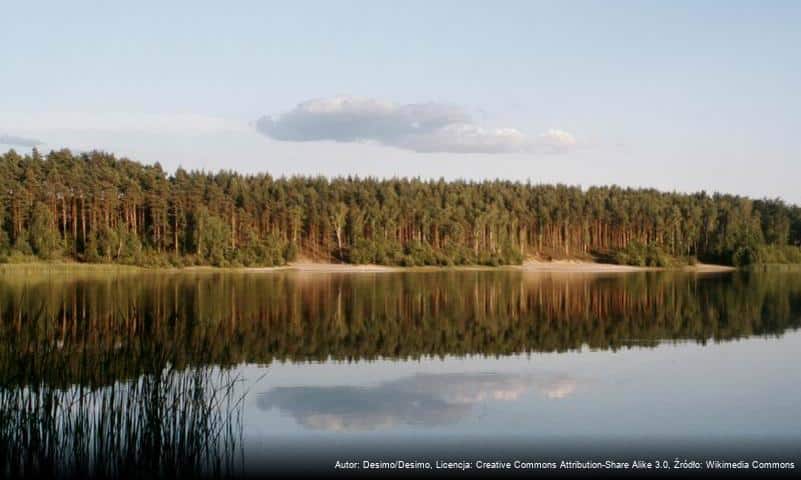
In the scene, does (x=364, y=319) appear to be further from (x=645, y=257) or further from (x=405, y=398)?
(x=645, y=257)

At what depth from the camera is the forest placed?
77.1 metres

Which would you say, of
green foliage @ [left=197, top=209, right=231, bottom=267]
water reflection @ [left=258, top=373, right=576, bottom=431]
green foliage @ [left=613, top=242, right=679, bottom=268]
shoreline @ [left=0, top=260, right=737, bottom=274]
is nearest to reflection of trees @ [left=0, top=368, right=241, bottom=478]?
water reflection @ [left=258, top=373, right=576, bottom=431]

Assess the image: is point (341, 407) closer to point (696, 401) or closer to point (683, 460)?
point (683, 460)

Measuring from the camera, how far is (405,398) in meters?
15.2

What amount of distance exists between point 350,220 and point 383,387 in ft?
276

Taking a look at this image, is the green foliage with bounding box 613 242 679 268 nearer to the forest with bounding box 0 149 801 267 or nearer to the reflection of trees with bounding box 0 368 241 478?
the forest with bounding box 0 149 801 267

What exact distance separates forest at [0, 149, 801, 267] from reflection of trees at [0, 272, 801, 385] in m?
33.8

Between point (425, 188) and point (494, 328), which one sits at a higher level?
point (425, 188)

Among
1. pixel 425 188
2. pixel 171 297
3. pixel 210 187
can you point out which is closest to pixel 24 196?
pixel 210 187

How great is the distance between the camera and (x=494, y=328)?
27438mm

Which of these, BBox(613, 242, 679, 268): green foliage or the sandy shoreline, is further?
BBox(613, 242, 679, 268): green foliage

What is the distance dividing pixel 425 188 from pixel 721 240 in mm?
45349

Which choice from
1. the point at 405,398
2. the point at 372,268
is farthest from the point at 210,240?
the point at 405,398

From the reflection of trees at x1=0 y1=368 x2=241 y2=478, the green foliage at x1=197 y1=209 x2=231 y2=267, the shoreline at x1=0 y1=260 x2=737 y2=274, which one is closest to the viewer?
the reflection of trees at x1=0 y1=368 x2=241 y2=478
